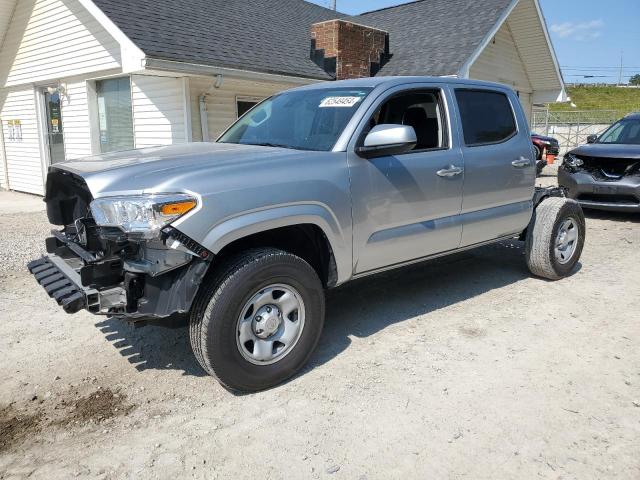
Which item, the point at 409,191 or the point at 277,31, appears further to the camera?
the point at 277,31

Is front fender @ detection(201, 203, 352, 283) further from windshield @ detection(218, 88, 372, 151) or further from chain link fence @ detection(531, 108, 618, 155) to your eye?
chain link fence @ detection(531, 108, 618, 155)

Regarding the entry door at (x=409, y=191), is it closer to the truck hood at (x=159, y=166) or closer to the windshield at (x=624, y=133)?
the truck hood at (x=159, y=166)

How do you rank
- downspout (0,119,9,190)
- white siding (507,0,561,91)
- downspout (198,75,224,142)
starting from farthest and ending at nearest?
white siding (507,0,561,91) < downspout (0,119,9,190) < downspout (198,75,224,142)

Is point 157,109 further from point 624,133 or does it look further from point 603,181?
point 624,133

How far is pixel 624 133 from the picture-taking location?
9969 millimetres

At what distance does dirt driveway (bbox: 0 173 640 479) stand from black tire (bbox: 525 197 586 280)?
39 centimetres

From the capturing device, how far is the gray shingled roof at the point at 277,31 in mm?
9531

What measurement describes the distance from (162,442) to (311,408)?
0.88 m

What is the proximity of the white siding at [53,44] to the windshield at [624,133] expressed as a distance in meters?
9.36

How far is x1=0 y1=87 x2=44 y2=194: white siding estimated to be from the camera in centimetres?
1302

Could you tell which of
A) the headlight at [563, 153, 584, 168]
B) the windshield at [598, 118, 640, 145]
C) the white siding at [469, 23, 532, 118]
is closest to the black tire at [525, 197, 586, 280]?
the headlight at [563, 153, 584, 168]

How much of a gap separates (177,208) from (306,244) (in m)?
1.12

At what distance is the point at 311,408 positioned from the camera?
325cm

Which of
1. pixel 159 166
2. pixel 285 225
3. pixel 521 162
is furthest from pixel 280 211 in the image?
pixel 521 162
